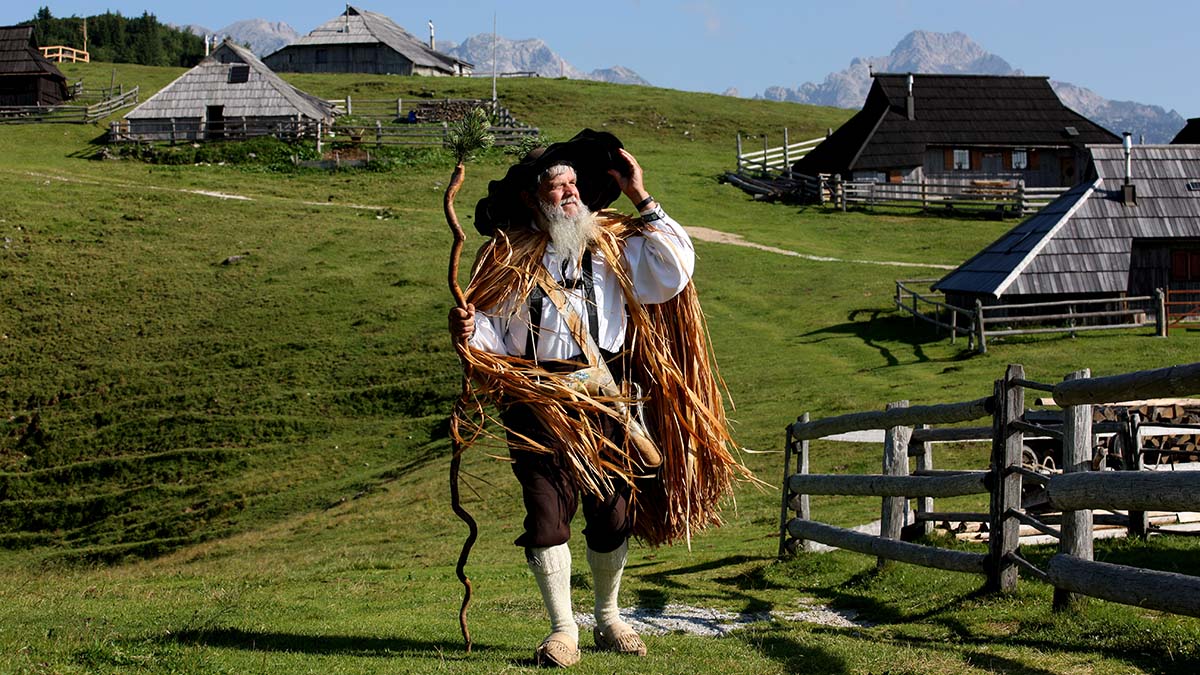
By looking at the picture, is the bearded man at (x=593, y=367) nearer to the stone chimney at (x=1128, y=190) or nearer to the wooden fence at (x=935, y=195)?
the stone chimney at (x=1128, y=190)

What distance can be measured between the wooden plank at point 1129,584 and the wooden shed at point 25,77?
221 ft

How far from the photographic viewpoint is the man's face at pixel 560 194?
7.23 m

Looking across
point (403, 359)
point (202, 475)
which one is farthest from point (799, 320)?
point (202, 475)

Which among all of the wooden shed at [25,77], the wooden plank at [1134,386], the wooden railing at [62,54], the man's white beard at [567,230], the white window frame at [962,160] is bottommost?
the wooden plank at [1134,386]

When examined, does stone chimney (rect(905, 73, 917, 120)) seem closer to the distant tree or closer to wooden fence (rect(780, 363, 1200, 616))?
wooden fence (rect(780, 363, 1200, 616))

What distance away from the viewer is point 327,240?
3744 cm

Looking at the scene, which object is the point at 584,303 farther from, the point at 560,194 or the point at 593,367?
the point at 560,194

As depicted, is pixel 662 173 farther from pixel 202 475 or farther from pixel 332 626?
pixel 332 626

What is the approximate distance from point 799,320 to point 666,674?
24443mm

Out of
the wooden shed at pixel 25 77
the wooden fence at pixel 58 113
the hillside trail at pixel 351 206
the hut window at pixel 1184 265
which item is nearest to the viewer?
the hut window at pixel 1184 265

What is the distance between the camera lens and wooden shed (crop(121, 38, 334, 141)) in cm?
5488

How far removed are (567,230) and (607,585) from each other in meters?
2.02

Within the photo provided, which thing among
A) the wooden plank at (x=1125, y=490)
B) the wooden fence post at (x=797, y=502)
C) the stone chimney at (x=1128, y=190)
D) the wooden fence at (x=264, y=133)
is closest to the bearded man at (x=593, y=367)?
the wooden plank at (x=1125, y=490)

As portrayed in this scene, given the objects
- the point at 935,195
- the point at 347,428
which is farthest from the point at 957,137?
the point at 347,428
